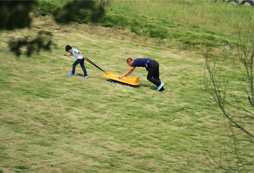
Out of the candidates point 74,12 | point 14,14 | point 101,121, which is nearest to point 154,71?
point 101,121

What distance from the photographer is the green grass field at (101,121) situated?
776cm

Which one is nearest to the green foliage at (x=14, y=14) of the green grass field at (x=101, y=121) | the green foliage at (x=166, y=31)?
the green grass field at (x=101, y=121)

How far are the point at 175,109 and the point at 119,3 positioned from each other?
15.3 metres

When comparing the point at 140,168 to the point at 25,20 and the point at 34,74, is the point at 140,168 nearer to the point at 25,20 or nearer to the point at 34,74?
the point at 25,20

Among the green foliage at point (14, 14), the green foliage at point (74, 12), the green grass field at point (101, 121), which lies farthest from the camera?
the green grass field at point (101, 121)

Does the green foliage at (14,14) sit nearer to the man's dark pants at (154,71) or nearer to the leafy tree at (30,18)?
the leafy tree at (30,18)

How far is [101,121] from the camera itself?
9750 millimetres

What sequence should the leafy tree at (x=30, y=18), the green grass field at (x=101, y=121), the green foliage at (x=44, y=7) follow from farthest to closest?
the green foliage at (x=44, y=7), the green grass field at (x=101, y=121), the leafy tree at (x=30, y=18)

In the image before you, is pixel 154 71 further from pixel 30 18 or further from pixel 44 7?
pixel 44 7

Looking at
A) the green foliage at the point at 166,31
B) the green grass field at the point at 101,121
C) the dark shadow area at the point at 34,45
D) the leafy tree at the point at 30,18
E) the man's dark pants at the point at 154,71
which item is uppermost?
the leafy tree at the point at 30,18

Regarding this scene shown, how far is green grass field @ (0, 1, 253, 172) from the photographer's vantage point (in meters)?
7.76

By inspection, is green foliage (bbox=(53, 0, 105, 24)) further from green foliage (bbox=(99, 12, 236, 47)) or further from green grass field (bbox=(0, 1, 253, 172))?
green foliage (bbox=(99, 12, 236, 47))

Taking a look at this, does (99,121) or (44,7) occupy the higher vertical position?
(44,7)

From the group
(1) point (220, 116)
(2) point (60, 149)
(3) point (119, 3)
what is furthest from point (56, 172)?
(3) point (119, 3)
